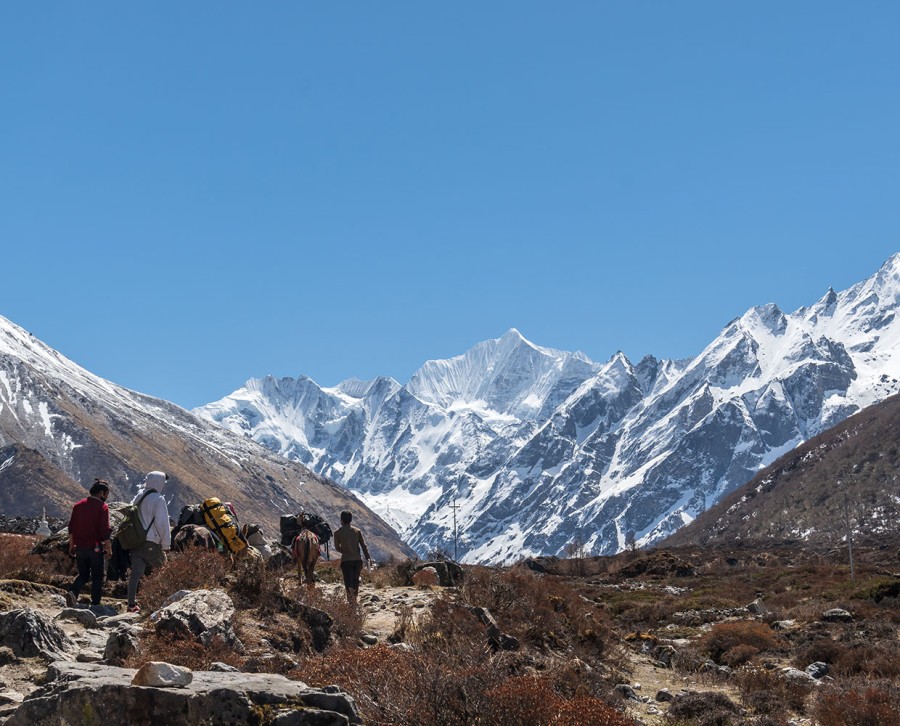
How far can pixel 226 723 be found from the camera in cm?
705

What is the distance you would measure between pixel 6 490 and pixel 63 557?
175598 millimetres

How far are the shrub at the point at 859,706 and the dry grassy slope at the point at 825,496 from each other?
12424 cm

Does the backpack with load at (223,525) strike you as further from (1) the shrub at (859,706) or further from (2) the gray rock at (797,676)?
(1) the shrub at (859,706)

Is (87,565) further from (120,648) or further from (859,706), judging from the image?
(859,706)

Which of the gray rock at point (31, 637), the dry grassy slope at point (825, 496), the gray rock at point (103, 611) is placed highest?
the dry grassy slope at point (825, 496)

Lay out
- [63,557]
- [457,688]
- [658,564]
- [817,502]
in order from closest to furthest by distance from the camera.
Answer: [457,688]
[63,557]
[658,564]
[817,502]

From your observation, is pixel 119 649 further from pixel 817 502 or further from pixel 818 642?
pixel 817 502

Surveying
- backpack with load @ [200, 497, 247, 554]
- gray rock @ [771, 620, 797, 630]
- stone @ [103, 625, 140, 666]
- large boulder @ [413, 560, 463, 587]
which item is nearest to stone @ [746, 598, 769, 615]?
gray rock @ [771, 620, 797, 630]

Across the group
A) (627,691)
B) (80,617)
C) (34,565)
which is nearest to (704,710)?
(627,691)

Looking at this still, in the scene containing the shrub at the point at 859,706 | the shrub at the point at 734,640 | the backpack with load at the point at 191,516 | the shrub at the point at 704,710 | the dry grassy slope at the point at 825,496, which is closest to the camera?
the shrub at the point at 859,706

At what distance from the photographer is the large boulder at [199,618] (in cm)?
1068

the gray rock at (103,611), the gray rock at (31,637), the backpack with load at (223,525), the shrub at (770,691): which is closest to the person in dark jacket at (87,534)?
the gray rock at (103,611)

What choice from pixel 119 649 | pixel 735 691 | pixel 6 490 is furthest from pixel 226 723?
pixel 6 490

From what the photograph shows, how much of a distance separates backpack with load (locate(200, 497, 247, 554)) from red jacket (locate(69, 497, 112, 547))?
3.67 meters
